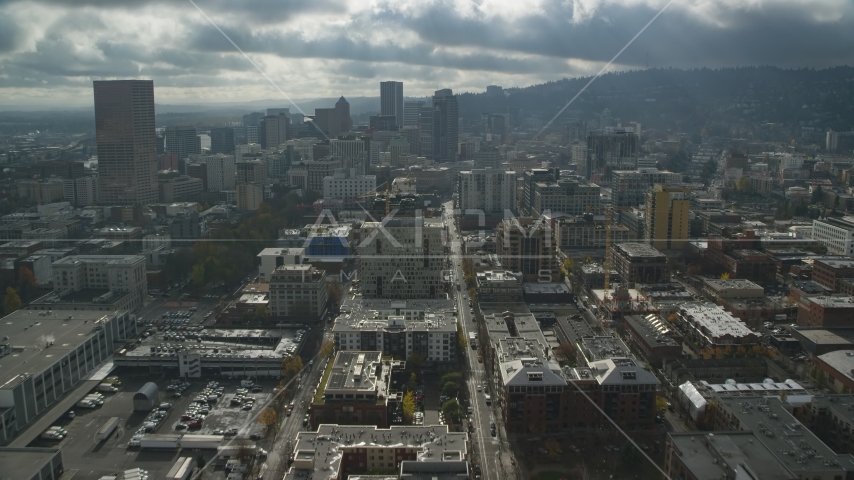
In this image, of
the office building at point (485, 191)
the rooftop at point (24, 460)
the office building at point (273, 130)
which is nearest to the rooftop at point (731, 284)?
the office building at point (485, 191)

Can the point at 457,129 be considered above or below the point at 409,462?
above

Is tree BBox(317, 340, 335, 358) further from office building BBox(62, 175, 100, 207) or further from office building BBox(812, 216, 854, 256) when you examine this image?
office building BBox(62, 175, 100, 207)

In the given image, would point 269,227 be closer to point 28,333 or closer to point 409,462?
point 28,333

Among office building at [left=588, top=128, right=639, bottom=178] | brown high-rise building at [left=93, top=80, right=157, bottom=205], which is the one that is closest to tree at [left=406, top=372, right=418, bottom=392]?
brown high-rise building at [left=93, top=80, right=157, bottom=205]

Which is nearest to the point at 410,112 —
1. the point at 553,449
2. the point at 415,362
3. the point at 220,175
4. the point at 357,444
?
the point at 220,175

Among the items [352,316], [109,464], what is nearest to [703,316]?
[352,316]

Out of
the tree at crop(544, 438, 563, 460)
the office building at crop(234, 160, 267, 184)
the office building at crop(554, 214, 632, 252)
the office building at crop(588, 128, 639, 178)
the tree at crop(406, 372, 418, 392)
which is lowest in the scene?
the tree at crop(544, 438, 563, 460)

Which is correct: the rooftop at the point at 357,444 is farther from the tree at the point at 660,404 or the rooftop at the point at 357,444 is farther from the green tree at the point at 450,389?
the tree at the point at 660,404
